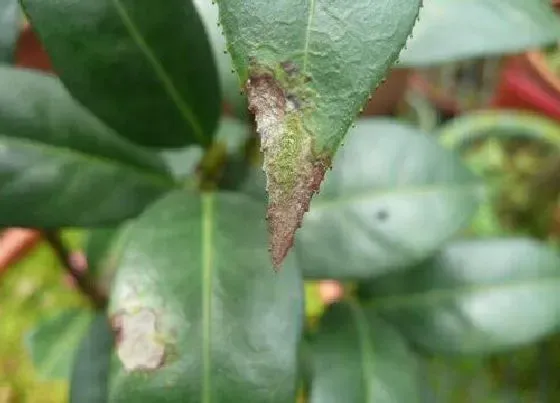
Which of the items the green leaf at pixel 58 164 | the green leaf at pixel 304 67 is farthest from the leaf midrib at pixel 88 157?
the green leaf at pixel 304 67

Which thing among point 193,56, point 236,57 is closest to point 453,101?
point 193,56

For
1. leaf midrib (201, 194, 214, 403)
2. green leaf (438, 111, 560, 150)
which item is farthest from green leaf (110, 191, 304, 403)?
green leaf (438, 111, 560, 150)

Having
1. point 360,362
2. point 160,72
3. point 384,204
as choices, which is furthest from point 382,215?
point 160,72

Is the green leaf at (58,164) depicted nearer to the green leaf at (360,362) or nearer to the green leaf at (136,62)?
the green leaf at (136,62)

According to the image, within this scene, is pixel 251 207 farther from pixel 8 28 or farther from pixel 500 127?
pixel 500 127

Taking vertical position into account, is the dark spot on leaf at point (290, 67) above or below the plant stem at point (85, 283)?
above
